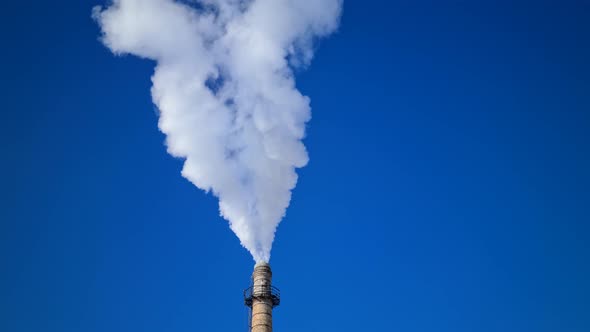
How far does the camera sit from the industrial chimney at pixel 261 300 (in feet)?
77.5

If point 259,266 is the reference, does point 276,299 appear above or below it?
below

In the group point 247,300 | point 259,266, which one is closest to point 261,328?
point 247,300

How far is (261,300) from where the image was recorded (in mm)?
24234

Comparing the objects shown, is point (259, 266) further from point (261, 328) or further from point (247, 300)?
point (261, 328)

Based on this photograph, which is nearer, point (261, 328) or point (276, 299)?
point (261, 328)

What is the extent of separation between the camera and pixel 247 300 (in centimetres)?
2473

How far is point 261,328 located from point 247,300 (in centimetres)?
184

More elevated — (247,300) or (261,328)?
(247,300)

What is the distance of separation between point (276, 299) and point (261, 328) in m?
1.93

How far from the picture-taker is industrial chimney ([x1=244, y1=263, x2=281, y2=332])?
23609mm

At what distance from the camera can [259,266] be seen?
84.7ft

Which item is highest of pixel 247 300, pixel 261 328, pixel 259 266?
pixel 259 266

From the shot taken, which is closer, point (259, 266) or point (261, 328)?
point (261, 328)

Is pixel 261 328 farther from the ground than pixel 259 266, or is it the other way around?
pixel 259 266
